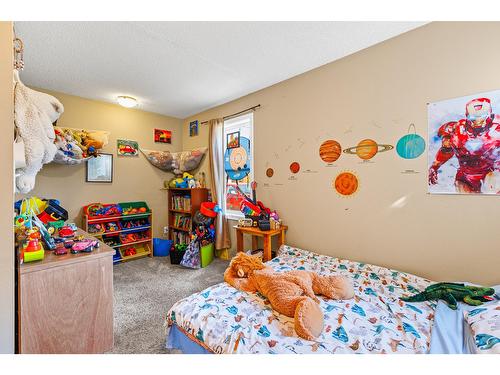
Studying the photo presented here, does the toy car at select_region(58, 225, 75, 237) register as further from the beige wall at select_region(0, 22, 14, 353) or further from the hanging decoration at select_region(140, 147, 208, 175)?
the hanging decoration at select_region(140, 147, 208, 175)

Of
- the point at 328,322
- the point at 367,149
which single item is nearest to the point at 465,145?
the point at 367,149

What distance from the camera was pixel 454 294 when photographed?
1347 millimetres

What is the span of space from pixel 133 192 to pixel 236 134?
1953mm

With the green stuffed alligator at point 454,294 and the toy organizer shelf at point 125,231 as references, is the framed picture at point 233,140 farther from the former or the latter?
the green stuffed alligator at point 454,294

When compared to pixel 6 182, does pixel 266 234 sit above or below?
below

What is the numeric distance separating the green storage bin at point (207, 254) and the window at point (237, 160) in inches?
21.0

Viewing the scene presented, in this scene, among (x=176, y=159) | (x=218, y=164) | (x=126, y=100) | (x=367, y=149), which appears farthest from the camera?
(x=176, y=159)

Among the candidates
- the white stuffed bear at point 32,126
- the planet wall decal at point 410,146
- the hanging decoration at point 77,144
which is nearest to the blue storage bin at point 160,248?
the hanging decoration at point 77,144

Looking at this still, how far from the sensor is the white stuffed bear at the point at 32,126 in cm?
112

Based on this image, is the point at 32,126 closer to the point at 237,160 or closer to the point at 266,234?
the point at 266,234

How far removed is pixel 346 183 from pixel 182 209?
2610mm

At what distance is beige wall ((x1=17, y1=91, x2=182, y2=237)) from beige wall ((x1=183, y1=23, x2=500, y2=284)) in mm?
2197
